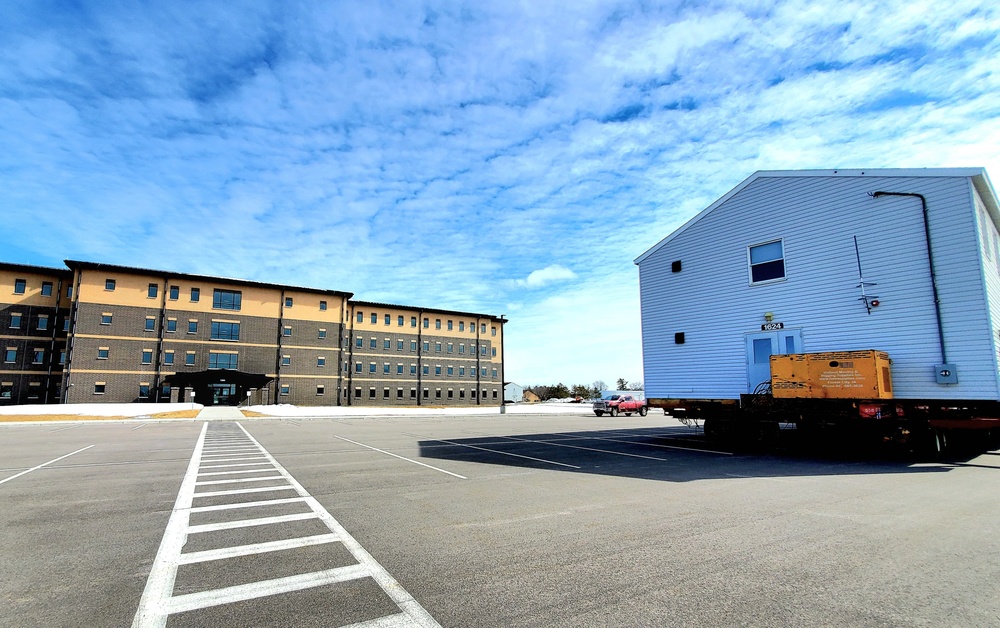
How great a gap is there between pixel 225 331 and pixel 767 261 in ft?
182

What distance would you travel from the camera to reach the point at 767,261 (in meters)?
16.3

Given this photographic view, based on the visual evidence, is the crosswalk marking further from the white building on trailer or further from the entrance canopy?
the entrance canopy

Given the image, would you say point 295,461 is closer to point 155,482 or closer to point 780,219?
point 155,482

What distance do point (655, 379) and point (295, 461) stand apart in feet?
42.2

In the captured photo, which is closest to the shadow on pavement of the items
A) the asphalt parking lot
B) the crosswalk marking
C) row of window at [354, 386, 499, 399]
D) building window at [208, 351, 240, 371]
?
the asphalt parking lot

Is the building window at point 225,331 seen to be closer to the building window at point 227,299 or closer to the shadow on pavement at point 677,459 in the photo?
the building window at point 227,299

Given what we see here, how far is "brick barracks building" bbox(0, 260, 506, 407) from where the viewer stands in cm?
4894

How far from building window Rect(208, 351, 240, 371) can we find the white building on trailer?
4985 cm

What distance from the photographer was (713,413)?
53.0 ft

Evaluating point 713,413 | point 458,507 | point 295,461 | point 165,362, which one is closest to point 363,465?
point 295,461

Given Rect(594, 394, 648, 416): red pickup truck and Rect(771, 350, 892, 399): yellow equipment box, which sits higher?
Rect(771, 350, 892, 399): yellow equipment box

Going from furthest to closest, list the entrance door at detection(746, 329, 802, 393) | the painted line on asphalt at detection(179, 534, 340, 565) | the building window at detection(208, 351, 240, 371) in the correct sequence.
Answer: the building window at detection(208, 351, 240, 371) < the entrance door at detection(746, 329, 802, 393) < the painted line on asphalt at detection(179, 534, 340, 565)

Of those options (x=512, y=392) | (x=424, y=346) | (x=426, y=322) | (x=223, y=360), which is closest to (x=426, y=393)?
(x=424, y=346)

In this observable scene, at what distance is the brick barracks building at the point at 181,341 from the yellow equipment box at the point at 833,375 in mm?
53429
